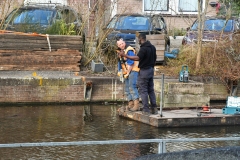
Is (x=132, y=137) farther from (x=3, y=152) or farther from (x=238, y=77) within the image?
(x=238, y=77)

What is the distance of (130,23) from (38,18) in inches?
117

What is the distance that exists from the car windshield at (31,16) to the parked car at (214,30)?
4319 mm

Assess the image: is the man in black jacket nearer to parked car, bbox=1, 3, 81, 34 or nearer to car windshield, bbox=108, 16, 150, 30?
parked car, bbox=1, 3, 81, 34

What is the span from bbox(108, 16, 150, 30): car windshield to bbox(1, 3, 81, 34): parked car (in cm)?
133

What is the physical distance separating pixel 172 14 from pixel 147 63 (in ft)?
47.0

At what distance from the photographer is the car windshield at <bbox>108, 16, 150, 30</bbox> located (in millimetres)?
19438

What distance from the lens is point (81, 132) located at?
12047 mm

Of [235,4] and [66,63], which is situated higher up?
[235,4]

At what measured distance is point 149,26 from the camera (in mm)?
19578

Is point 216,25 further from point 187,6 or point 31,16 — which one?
point 187,6

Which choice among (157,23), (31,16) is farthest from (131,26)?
(31,16)

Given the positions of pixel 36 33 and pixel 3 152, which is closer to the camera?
pixel 3 152

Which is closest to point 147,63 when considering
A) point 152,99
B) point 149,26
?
point 152,99

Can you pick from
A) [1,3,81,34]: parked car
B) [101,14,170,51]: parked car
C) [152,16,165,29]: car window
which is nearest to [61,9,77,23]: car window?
[1,3,81,34]: parked car
